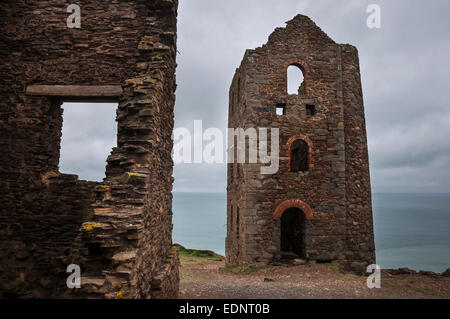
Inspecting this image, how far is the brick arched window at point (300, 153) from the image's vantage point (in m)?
12.9

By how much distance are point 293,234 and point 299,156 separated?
375 cm

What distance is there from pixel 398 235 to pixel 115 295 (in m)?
59.4

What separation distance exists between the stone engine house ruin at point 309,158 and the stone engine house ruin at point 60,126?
6009 mm

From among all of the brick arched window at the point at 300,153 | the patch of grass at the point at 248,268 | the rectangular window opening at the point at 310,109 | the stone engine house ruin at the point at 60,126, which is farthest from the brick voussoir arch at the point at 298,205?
the stone engine house ruin at the point at 60,126

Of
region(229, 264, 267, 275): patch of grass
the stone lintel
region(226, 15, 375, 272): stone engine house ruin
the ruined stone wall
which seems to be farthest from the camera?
the ruined stone wall

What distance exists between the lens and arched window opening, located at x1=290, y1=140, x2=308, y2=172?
1386cm

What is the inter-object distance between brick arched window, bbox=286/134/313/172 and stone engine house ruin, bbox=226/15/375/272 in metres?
0.05

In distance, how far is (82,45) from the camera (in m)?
6.74

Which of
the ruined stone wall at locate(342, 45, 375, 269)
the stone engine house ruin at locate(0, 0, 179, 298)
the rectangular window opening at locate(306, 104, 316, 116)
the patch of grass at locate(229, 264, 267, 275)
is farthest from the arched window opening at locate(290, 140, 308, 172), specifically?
the stone engine house ruin at locate(0, 0, 179, 298)

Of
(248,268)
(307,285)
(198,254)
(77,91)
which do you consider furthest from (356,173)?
(198,254)

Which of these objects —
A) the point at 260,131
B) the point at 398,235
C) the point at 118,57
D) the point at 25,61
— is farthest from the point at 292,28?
the point at 398,235

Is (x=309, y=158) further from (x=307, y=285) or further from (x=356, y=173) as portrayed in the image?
(x=307, y=285)

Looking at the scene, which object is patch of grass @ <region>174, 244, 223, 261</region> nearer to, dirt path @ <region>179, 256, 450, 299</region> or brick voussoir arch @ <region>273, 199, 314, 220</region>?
dirt path @ <region>179, 256, 450, 299</region>
